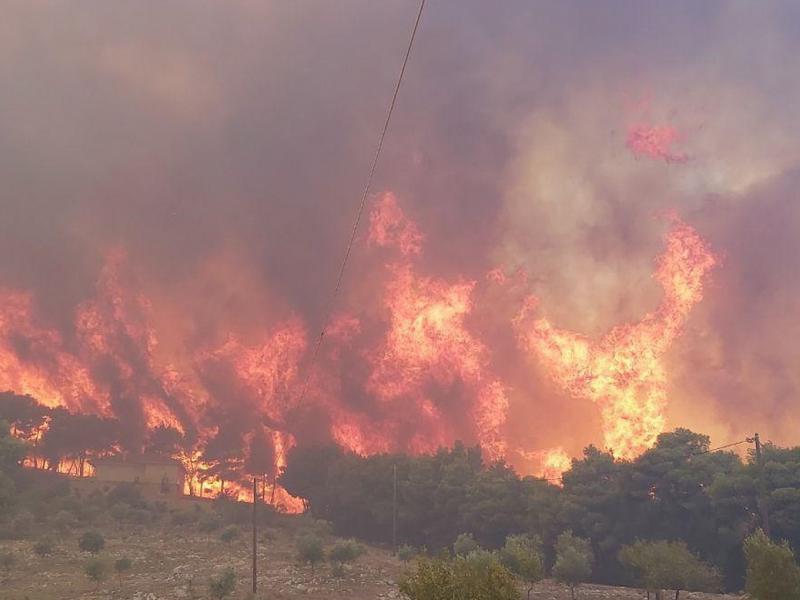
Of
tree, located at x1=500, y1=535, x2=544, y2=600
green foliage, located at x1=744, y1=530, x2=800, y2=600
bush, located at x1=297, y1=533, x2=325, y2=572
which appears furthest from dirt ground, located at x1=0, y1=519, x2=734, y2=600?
green foliage, located at x1=744, y1=530, x2=800, y2=600

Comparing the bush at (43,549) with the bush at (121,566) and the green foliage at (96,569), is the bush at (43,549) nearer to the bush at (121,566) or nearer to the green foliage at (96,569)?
the bush at (121,566)

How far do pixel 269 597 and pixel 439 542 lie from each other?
45923mm

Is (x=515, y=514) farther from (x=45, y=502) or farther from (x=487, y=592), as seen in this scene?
(x=45, y=502)

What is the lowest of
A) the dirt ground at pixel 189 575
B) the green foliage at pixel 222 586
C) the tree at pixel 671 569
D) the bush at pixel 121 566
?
the dirt ground at pixel 189 575

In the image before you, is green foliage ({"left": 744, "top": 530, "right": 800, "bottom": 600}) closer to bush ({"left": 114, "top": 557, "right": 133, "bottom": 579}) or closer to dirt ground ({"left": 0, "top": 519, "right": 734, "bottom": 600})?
dirt ground ({"left": 0, "top": 519, "right": 734, "bottom": 600})

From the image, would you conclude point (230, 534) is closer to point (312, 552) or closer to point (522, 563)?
point (312, 552)

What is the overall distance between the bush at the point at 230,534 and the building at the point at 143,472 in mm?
41711

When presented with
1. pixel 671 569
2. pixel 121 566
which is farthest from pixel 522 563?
pixel 121 566

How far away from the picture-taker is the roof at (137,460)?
431 ft

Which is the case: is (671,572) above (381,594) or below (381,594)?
above

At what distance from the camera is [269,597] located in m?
50.2

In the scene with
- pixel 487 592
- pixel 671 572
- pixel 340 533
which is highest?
pixel 487 592

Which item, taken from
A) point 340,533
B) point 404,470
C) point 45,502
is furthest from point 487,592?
point 45,502

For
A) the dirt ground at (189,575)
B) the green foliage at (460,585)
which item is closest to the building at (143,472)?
the dirt ground at (189,575)
